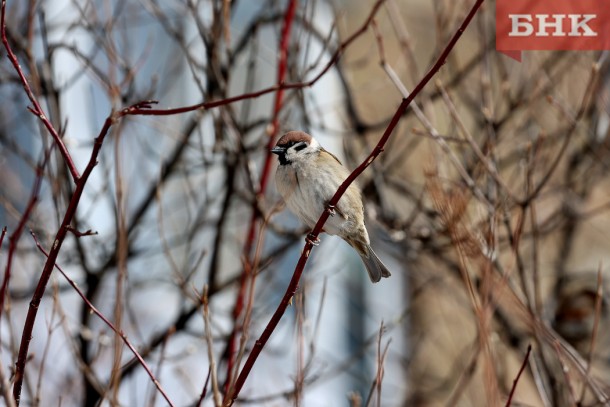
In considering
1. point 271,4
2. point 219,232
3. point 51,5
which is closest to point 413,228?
point 219,232

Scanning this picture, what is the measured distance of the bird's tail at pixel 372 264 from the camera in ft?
8.41

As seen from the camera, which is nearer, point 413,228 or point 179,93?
point 413,228

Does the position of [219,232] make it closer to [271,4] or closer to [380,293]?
[271,4]

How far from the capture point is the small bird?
8.21 feet

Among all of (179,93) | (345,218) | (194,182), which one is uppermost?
(179,93)

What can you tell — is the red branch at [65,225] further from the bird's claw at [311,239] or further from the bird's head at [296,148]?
the bird's head at [296,148]

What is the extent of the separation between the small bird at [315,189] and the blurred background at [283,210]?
264 mm

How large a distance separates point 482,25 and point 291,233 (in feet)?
3.27

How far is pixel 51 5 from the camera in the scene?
173 inches

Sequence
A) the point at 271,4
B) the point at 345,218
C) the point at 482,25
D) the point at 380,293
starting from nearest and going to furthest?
the point at 345,218 < the point at 482,25 < the point at 271,4 < the point at 380,293

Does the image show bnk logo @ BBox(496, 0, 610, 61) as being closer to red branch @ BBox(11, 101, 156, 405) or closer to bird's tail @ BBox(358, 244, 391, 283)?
bird's tail @ BBox(358, 244, 391, 283)

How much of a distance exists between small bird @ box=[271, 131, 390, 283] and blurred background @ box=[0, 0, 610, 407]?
10.4 inches

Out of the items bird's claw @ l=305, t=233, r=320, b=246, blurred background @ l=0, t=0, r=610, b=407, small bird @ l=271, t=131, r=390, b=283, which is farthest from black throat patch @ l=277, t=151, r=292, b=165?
bird's claw @ l=305, t=233, r=320, b=246

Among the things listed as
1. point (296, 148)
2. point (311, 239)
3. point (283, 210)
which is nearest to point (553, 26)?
point (296, 148)
